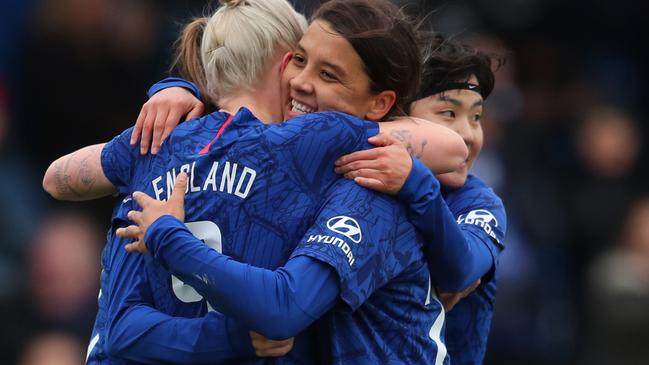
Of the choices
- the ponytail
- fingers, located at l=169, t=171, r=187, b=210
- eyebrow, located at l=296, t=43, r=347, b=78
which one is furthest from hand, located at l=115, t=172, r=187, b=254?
the ponytail

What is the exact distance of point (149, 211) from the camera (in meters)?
3.44

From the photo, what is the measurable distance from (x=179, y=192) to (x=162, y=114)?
371 millimetres

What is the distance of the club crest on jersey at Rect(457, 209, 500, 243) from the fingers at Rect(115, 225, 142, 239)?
3.53 feet

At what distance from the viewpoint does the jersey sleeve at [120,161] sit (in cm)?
378

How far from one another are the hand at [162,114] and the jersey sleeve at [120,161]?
1.5 inches

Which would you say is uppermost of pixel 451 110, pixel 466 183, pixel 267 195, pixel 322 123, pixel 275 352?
pixel 322 123

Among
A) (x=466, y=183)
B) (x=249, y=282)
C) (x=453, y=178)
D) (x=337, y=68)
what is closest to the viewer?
(x=249, y=282)

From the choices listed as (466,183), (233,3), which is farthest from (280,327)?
(466,183)

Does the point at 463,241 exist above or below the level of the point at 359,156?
below

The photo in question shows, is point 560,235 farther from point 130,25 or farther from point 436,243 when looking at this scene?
point 436,243

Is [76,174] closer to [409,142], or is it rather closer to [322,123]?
[322,123]

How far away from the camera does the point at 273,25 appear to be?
12.3ft

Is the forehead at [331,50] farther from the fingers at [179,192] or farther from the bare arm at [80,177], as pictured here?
the bare arm at [80,177]

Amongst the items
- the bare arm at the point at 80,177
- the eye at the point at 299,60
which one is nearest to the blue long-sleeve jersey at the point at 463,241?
the eye at the point at 299,60
